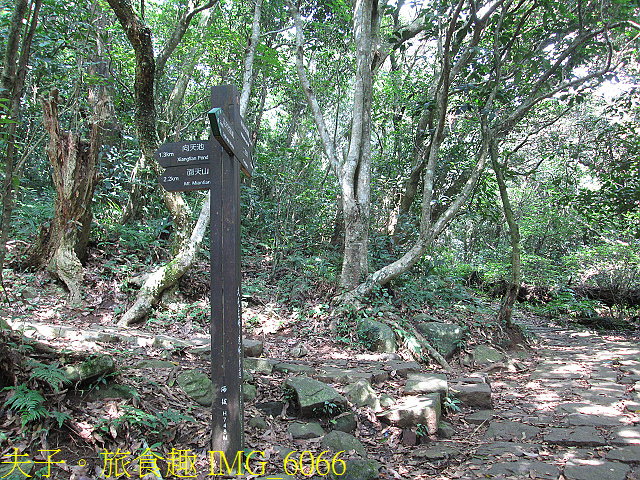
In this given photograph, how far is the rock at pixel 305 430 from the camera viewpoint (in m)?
3.45

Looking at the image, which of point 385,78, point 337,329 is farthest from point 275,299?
point 385,78

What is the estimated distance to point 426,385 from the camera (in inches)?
177

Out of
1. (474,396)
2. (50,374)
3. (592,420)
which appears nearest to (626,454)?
(592,420)

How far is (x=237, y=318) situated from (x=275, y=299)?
486 centimetres

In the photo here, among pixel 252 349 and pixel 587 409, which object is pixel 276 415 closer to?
pixel 252 349

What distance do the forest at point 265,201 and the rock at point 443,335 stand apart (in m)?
0.07

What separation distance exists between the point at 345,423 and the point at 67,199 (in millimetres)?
5635

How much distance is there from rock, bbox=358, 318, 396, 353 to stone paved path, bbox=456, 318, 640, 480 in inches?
59.7

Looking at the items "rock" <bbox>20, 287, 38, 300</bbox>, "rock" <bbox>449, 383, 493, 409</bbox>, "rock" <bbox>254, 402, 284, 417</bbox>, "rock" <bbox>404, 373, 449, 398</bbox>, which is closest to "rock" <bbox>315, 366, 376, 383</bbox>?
"rock" <bbox>404, 373, 449, 398</bbox>

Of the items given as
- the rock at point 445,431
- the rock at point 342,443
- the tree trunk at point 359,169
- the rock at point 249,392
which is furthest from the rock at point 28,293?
the rock at point 445,431

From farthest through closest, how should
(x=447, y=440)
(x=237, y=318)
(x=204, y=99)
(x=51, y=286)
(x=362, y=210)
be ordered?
(x=204, y=99) → (x=362, y=210) → (x=51, y=286) → (x=447, y=440) → (x=237, y=318)

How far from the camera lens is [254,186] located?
1098cm

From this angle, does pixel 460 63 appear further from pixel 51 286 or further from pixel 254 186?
pixel 51 286

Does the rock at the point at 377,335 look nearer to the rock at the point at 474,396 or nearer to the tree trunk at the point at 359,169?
the tree trunk at the point at 359,169
